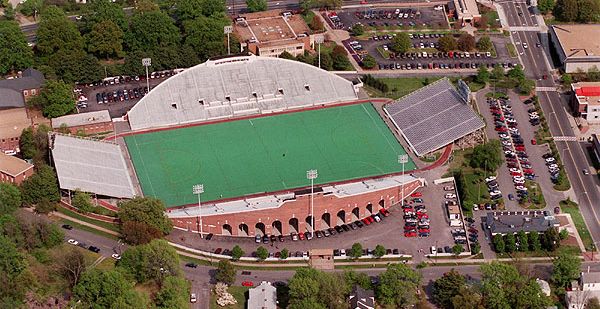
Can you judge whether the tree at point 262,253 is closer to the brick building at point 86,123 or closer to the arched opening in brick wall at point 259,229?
the arched opening in brick wall at point 259,229

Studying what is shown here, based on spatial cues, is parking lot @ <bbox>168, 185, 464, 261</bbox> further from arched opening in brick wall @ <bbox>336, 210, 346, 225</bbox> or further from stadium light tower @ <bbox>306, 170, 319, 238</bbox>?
stadium light tower @ <bbox>306, 170, 319, 238</bbox>

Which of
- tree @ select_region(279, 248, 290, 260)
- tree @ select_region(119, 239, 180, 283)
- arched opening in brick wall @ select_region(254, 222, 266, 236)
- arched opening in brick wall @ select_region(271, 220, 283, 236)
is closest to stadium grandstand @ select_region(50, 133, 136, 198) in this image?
tree @ select_region(119, 239, 180, 283)

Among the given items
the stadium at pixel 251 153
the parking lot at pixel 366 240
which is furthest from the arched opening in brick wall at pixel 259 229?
the parking lot at pixel 366 240

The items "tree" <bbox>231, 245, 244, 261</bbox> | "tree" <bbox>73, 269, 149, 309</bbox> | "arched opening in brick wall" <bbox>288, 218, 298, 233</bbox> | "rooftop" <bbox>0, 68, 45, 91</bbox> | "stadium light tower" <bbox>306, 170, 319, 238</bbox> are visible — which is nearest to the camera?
"tree" <bbox>73, 269, 149, 309</bbox>

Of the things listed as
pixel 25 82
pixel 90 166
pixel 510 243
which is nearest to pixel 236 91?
pixel 90 166

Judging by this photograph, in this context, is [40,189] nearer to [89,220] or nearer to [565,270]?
[89,220]
